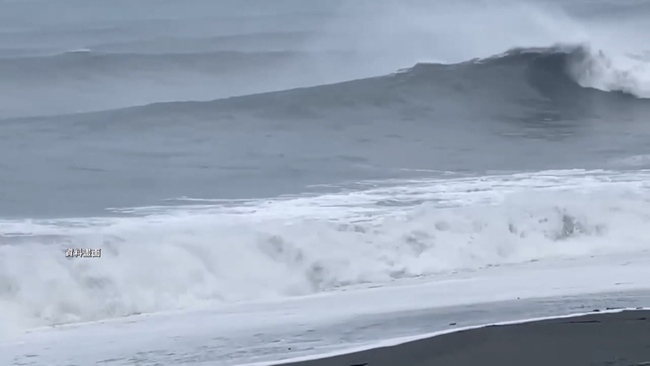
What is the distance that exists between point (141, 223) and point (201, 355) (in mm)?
2580

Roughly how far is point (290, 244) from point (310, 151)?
12.6 feet

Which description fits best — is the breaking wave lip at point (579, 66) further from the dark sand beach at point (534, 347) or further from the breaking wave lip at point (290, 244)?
the dark sand beach at point (534, 347)

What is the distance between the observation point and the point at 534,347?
478 cm

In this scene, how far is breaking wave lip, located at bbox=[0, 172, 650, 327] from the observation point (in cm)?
598

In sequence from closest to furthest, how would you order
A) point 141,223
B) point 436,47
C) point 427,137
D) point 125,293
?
point 125,293, point 141,223, point 427,137, point 436,47

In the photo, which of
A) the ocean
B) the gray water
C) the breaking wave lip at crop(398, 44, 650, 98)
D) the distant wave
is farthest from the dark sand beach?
the breaking wave lip at crop(398, 44, 650, 98)

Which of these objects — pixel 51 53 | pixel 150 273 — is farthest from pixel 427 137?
pixel 51 53

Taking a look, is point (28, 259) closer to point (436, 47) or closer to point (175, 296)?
point (175, 296)

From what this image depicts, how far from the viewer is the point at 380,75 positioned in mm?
15344

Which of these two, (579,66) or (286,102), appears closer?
(286,102)

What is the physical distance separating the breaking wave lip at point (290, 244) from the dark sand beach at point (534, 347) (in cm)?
143

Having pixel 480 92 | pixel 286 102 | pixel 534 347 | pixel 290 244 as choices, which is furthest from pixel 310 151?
pixel 534 347

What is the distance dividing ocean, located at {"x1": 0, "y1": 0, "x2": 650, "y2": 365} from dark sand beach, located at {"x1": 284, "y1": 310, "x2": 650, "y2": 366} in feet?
4.38

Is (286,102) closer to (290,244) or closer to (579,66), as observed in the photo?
(579,66)
